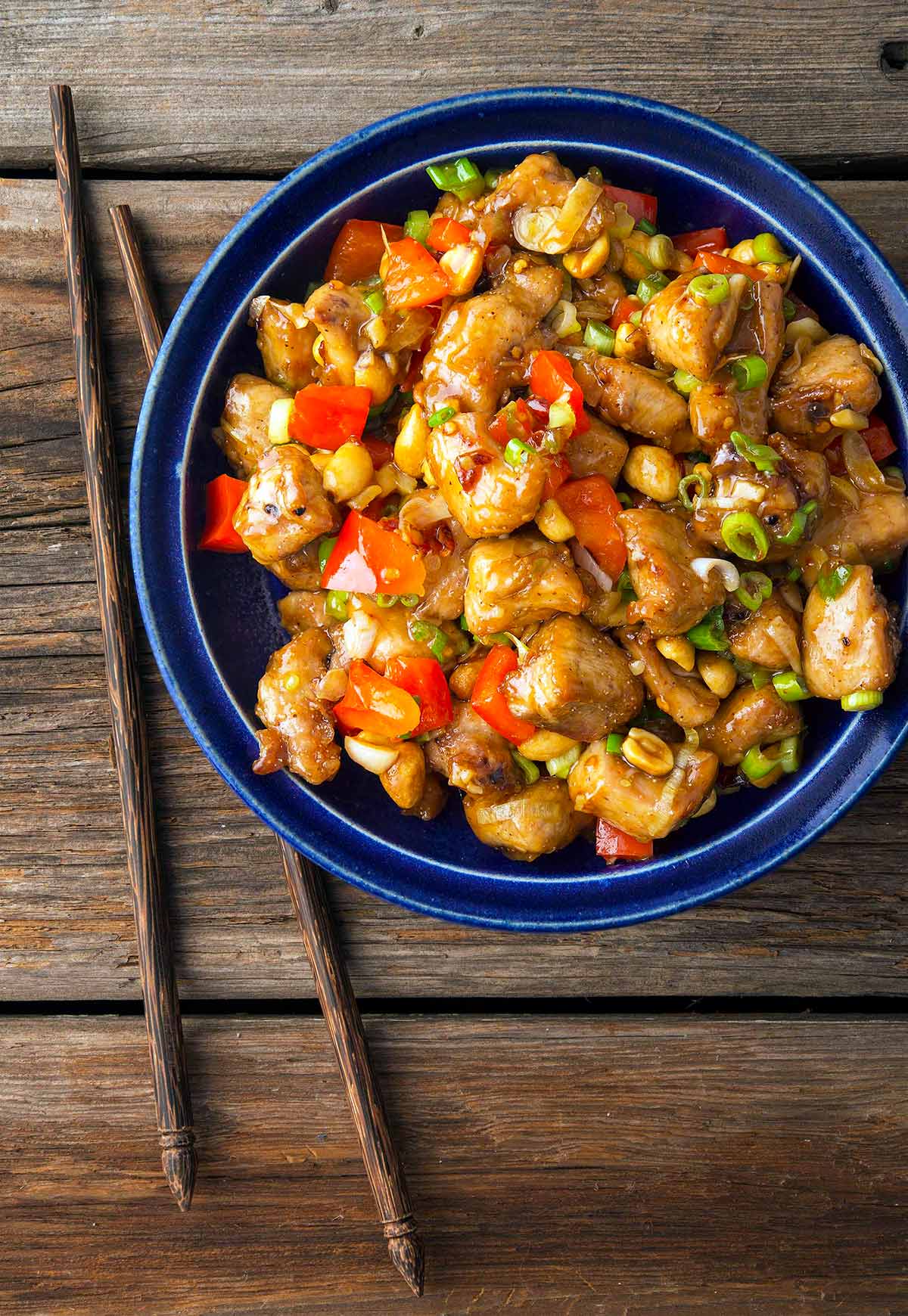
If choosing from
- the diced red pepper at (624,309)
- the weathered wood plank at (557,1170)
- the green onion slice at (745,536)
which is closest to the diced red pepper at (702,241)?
the diced red pepper at (624,309)

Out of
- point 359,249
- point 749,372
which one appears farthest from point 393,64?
point 749,372

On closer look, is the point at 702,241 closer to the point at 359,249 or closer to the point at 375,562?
the point at 359,249

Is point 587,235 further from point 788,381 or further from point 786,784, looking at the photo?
point 786,784

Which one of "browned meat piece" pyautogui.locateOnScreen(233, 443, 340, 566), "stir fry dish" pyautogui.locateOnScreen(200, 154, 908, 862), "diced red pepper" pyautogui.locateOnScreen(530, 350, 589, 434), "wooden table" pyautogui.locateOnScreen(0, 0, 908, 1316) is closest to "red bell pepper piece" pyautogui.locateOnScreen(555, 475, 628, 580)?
"stir fry dish" pyautogui.locateOnScreen(200, 154, 908, 862)

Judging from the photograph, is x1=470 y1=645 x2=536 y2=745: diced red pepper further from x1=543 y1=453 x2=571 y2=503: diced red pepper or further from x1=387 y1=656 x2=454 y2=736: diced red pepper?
x1=543 y1=453 x2=571 y2=503: diced red pepper

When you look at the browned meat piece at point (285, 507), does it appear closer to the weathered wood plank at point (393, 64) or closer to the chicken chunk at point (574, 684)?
the chicken chunk at point (574, 684)
